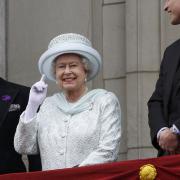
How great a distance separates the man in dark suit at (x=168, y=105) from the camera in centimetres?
862

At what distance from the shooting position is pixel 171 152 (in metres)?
8.68

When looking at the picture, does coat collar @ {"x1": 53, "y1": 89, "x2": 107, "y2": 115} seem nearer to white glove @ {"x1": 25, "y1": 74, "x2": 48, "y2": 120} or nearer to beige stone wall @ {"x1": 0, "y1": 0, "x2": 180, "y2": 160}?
white glove @ {"x1": 25, "y1": 74, "x2": 48, "y2": 120}

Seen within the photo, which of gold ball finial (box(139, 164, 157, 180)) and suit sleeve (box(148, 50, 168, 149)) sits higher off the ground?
suit sleeve (box(148, 50, 168, 149))

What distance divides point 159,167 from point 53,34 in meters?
3.66

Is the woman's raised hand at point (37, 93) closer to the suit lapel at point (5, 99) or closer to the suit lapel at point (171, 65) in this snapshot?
the suit lapel at point (5, 99)

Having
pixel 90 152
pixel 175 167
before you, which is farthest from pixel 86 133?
pixel 175 167

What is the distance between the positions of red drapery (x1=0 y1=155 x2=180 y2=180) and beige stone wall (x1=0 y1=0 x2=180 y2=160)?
2.58 meters

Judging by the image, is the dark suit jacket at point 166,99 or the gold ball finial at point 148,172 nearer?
the gold ball finial at point 148,172


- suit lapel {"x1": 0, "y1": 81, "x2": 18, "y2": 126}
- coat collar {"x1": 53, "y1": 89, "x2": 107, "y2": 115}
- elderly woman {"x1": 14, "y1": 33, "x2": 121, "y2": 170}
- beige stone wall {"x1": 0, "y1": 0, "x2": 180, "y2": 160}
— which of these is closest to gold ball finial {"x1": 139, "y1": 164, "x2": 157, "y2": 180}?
elderly woman {"x1": 14, "y1": 33, "x2": 121, "y2": 170}

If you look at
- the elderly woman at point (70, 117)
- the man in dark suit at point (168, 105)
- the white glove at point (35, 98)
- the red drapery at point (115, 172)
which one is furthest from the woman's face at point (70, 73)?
the red drapery at point (115, 172)

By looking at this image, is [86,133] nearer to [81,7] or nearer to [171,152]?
[171,152]

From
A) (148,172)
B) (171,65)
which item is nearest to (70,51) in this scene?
(171,65)

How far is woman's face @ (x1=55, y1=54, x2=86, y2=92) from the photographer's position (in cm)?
914

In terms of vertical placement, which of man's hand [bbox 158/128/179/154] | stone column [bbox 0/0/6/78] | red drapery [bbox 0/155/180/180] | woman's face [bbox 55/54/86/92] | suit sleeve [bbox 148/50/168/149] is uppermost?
stone column [bbox 0/0/6/78]
